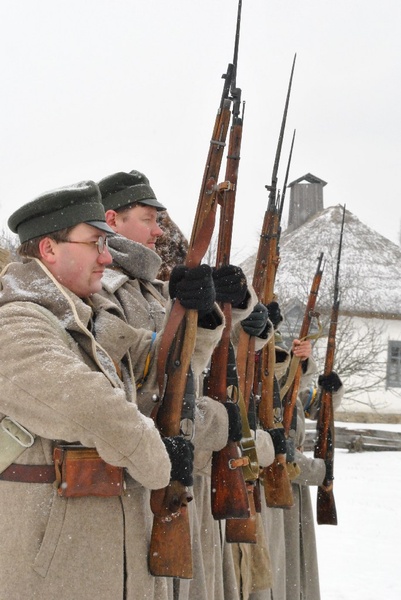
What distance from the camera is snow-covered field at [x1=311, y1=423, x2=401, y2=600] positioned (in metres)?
6.54

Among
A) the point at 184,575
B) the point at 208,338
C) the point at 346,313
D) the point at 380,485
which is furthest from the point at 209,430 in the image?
the point at 346,313

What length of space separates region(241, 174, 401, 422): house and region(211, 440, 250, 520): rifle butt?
1658 cm

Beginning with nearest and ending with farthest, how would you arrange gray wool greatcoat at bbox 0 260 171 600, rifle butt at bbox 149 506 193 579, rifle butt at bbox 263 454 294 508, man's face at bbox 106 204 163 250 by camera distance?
gray wool greatcoat at bbox 0 260 171 600, rifle butt at bbox 149 506 193 579, man's face at bbox 106 204 163 250, rifle butt at bbox 263 454 294 508

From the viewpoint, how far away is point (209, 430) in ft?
10.2

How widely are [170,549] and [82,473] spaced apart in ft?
1.35

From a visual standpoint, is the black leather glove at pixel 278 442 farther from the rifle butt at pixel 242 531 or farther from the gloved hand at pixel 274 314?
the rifle butt at pixel 242 531

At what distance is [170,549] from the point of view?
2.48 m

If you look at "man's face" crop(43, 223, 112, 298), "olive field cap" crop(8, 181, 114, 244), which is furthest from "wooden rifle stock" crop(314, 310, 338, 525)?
"olive field cap" crop(8, 181, 114, 244)

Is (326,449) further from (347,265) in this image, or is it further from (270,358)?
(347,265)

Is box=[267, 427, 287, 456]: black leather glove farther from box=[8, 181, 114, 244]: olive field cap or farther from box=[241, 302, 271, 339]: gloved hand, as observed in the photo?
box=[8, 181, 114, 244]: olive field cap

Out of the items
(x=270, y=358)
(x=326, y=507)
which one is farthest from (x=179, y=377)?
(x=326, y=507)

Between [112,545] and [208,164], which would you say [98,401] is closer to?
[112,545]

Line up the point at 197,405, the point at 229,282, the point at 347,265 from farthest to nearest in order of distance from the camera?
the point at 347,265 < the point at 229,282 < the point at 197,405

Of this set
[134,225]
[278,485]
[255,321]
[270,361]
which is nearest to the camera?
[134,225]
